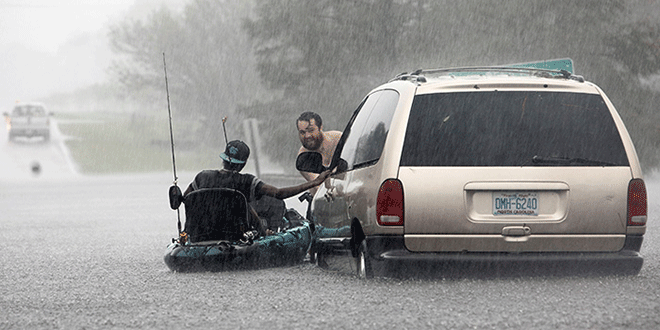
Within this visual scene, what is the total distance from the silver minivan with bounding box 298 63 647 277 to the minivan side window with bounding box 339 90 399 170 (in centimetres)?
6

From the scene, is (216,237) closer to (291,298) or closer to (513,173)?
(291,298)

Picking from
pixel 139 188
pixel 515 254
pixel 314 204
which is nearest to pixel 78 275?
pixel 314 204

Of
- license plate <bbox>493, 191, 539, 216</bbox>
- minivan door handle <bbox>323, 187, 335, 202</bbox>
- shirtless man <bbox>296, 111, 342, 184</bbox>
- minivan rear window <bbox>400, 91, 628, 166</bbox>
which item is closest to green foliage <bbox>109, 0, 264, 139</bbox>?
shirtless man <bbox>296, 111, 342, 184</bbox>

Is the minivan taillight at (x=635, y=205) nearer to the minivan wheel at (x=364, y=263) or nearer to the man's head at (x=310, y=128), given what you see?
the minivan wheel at (x=364, y=263)

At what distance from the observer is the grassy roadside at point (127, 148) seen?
4953 cm

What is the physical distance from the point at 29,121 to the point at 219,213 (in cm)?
4904

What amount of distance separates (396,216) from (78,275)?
3.58 metres

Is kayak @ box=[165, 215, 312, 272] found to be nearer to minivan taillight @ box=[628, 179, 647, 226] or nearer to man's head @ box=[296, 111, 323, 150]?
man's head @ box=[296, 111, 323, 150]

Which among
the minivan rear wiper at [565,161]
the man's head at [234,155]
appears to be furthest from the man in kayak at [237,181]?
the minivan rear wiper at [565,161]

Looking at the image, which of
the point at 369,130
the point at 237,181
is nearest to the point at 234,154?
the point at 237,181

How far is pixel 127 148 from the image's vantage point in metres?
61.8

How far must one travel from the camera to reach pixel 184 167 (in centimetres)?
4988

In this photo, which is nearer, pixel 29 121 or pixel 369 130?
pixel 369 130

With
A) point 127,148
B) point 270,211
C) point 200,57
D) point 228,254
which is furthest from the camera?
point 127,148
